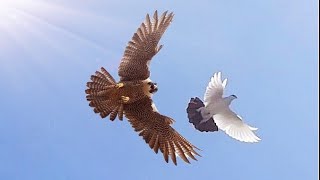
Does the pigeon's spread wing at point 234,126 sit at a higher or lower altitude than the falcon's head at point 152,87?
lower

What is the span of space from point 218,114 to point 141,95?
2406 mm

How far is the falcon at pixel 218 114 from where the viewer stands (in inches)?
632

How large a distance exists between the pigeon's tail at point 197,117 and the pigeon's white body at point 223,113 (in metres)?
0.12

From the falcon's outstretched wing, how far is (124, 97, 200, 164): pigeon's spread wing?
26.1 inches

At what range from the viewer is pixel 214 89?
16391mm

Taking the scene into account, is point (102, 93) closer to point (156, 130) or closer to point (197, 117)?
point (156, 130)

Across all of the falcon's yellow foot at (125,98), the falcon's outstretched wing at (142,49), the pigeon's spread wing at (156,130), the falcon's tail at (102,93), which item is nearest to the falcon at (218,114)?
the pigeon's spread wing at (156,130)

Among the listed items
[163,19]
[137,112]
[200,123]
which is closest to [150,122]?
[137,112]

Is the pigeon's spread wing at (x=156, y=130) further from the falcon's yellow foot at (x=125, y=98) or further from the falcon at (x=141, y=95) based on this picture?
the falcon's yellow foot at (x=125, y=98)

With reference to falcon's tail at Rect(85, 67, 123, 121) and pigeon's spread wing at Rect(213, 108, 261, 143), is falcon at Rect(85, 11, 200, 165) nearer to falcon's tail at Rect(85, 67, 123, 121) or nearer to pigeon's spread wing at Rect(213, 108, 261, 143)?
falcon's tail at Rect(85, 67, 123, 121)

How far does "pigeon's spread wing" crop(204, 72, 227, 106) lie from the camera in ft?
53.4

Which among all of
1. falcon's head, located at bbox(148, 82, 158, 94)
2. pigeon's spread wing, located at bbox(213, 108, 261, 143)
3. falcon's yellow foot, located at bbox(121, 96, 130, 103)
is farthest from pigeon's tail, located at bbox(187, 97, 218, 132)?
falcon's yellow foot, located at bbox(121, 96, 130, 103)

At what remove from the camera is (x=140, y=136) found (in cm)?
1498

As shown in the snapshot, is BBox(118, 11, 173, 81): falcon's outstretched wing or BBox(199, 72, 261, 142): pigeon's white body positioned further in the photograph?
BBox(199, 72, 261, 142): pigeon's white body
